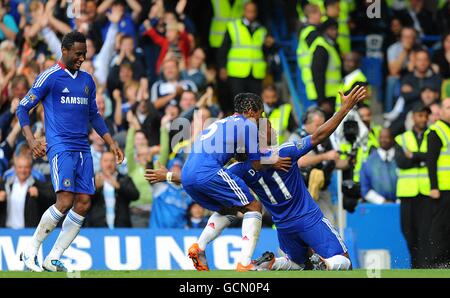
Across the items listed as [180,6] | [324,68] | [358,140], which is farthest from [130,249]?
[180,6]

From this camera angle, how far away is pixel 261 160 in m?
13.5

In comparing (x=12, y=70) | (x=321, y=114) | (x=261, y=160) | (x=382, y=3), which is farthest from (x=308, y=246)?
(x=382, y=3)

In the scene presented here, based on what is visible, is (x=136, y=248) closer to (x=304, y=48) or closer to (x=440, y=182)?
(x=440, y=182)

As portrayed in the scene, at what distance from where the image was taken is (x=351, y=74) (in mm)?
19922

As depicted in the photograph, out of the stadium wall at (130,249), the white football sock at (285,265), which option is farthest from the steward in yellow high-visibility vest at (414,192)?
the white football sock at (285,265)

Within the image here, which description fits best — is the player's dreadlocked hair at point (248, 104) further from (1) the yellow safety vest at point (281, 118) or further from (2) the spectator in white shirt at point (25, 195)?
(1) the yellow safety vest at point (281, 118)

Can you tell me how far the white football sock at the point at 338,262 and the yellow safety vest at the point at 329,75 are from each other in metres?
6.75

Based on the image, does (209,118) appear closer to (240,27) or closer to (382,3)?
(240,27)

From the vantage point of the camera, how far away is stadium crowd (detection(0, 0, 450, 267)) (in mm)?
17703

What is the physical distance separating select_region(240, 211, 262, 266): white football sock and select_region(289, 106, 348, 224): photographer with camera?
326cm

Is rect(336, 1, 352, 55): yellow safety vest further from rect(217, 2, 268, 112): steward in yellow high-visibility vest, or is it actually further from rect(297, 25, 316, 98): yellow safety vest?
rect(217, 2, 268, 112): steward in yellow high-visibility vest

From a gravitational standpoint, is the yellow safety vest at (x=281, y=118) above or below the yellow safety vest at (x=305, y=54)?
below

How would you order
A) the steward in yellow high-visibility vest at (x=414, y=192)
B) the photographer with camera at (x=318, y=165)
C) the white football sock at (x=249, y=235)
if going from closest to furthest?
the white football sock at (x=249, y=235) < the photographer with camera at (x=318, y=165) < the steward in yellow high-visibility vest at (x=414, y=192)

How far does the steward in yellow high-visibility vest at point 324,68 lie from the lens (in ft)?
66.1
